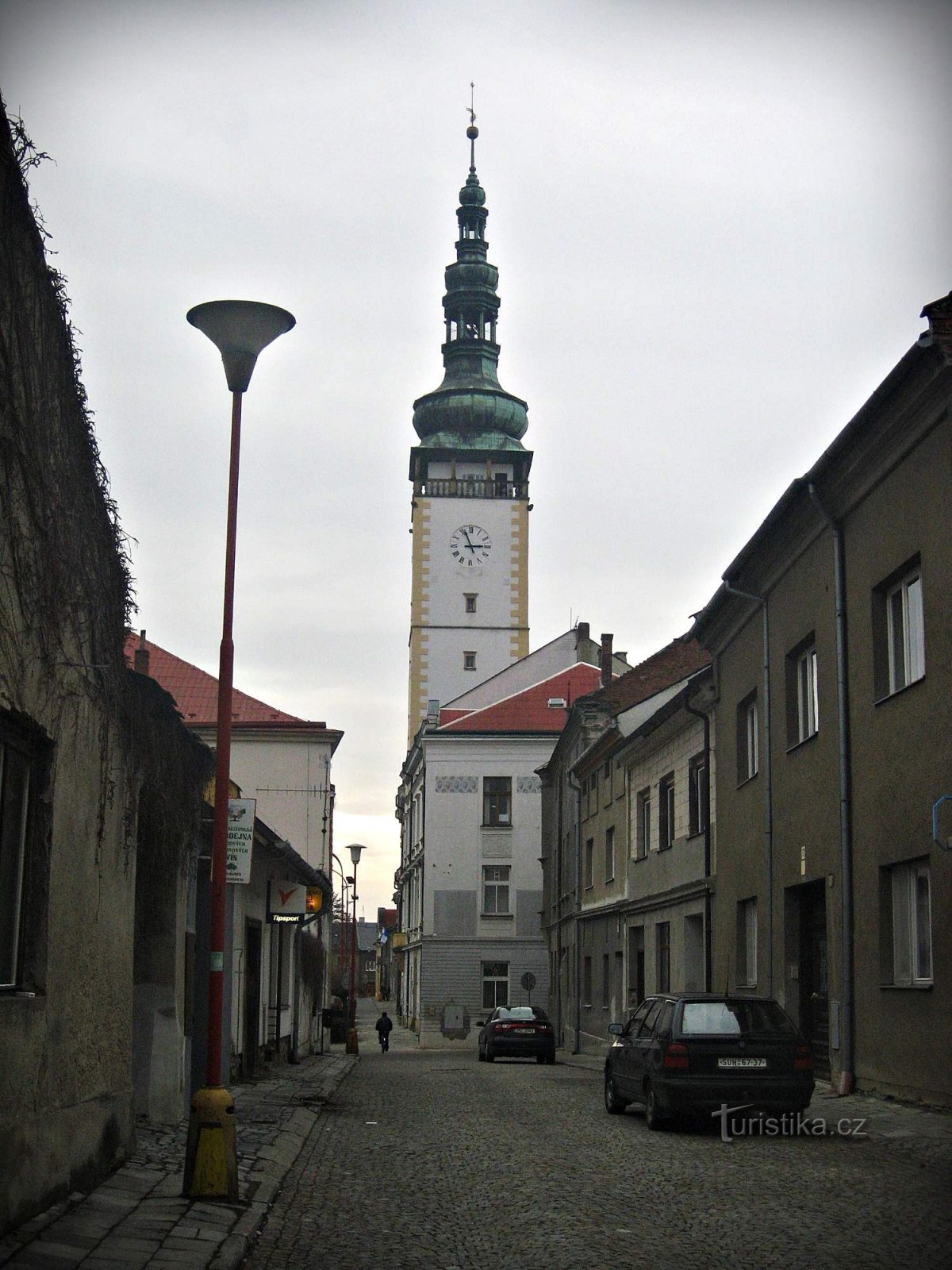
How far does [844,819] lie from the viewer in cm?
1736

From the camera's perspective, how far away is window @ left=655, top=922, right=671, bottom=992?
30.0 meters

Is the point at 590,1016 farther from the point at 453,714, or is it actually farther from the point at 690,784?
the point at 453,714

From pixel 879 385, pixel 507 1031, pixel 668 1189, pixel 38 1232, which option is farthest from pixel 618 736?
pixel 38 1232

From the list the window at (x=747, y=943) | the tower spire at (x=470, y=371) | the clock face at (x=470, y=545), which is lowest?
the window at (x=747, y=943)

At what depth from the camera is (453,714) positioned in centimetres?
6600

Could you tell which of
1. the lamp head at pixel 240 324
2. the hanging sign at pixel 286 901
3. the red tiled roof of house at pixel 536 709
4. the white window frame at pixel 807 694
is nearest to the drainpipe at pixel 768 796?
the white window frame at pixel 807 694

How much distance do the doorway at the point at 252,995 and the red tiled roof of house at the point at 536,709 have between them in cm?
3613

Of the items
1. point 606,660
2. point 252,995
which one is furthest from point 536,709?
point 252,995

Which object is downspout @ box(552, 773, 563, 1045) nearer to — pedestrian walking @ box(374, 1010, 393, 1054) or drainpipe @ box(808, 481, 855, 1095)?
pedestrian walking @ box(374, 1010, 393, 1054)

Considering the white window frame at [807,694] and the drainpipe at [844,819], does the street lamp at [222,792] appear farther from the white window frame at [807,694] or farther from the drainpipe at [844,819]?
the white window frame at [807,694]

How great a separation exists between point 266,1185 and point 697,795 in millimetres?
17873

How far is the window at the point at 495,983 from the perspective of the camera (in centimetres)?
5819

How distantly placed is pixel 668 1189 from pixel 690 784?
1758cm

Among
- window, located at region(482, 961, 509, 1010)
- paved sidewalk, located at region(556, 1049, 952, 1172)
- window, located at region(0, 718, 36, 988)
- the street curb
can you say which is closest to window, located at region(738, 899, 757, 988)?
paved sidewalk, located at region(556, 1049, 952, 1172)
